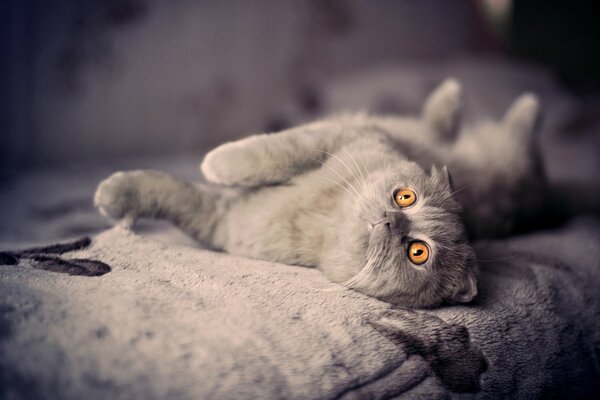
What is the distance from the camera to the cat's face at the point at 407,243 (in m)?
1.03

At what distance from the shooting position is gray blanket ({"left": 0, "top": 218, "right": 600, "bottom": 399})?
659mm

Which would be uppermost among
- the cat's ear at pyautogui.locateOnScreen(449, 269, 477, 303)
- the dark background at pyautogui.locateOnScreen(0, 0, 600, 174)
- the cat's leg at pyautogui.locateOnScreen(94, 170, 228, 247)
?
the dark background at pyautogui.locateOnScreen(0, 0, 600, 174)

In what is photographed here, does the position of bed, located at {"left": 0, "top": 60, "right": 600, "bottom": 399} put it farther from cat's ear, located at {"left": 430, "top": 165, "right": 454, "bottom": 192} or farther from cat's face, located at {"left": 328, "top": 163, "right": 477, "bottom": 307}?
cat's ear, located at {"left": 430, "top": 165, "right": 454, "bottom": 192}

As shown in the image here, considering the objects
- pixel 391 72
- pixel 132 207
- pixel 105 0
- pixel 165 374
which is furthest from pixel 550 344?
pixel 105 0

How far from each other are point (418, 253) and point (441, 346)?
27cm

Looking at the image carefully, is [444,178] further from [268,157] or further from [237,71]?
[237,71]

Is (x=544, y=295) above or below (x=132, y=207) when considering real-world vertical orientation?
below

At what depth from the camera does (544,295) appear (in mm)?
1098

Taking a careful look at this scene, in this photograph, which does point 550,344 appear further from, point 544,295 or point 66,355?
point 66,355

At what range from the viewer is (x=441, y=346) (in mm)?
869

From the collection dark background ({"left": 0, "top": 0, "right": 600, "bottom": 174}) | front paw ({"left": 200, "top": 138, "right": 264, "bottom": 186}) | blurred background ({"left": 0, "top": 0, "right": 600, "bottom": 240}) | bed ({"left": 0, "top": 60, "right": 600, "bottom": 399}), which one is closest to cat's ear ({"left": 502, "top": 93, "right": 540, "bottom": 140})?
blurred background ({"left": 0, "top": 0, "right": 600, "bottom": 240})

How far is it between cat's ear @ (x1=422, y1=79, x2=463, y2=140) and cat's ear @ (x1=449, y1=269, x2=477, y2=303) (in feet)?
3.40

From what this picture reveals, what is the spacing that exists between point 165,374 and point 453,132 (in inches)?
65.2

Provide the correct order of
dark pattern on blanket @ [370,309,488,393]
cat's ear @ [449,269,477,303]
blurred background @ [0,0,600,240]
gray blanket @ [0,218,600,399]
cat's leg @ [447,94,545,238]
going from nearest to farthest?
gray blanket @ [0,218,600,399], dark pattern on blanket @ [370,309,488,393], cat's ear @ [449,269,477,303], cat's leg @ [447,94,545,238], blurred background @ [0,0,600,240]
